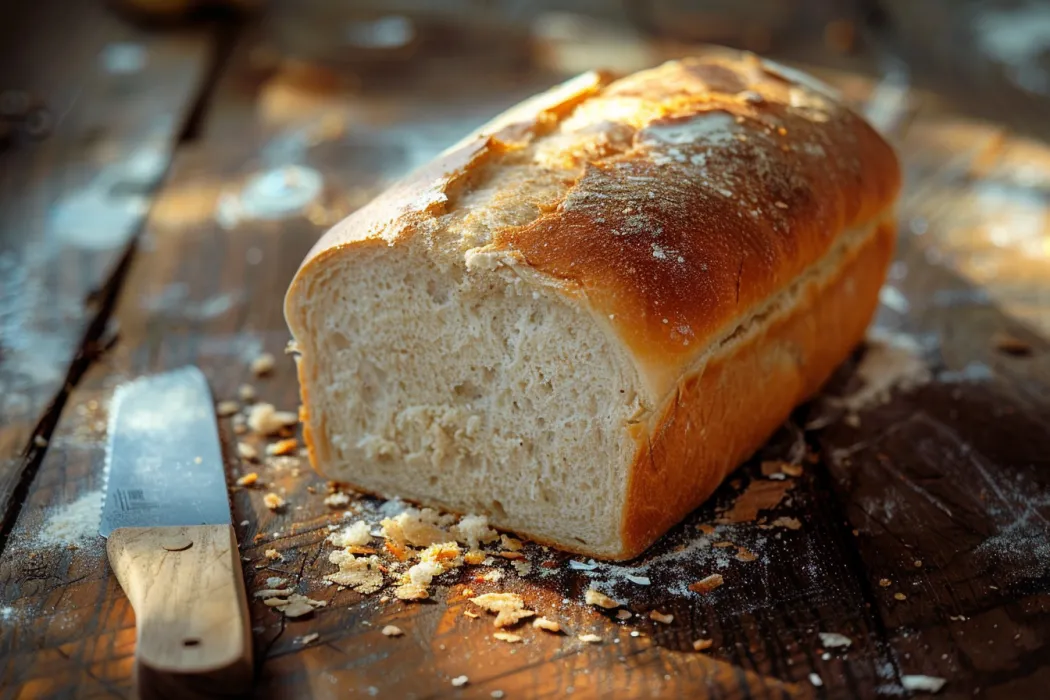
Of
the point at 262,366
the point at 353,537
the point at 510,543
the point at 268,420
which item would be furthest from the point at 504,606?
the point at 262,366

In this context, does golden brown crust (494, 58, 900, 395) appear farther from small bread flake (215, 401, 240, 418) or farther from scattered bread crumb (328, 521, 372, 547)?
small bread flake (215, 401, 240, 418)

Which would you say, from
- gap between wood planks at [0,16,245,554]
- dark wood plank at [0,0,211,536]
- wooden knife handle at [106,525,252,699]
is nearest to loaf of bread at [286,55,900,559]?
wooden knife handle at [106,525,252,699]

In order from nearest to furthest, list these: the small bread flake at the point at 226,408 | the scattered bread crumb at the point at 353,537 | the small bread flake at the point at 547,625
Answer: the small bread flake at the point at 547,625
the scattered bread crumb at the point at 353,537
the small bread flake at the point at 226,408

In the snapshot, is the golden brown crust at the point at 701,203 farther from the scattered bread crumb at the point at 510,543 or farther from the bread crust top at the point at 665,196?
the scattered bread crumb at the point at 510,543

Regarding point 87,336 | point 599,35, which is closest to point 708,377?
point 87,336

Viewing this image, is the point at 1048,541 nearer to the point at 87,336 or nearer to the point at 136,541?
the point at 136,541

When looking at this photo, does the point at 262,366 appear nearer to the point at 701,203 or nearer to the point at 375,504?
the point at 375,504

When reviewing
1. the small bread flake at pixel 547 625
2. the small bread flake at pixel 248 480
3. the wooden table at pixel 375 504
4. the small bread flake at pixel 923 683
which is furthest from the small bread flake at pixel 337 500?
the small bread flake at pixel 923 683
